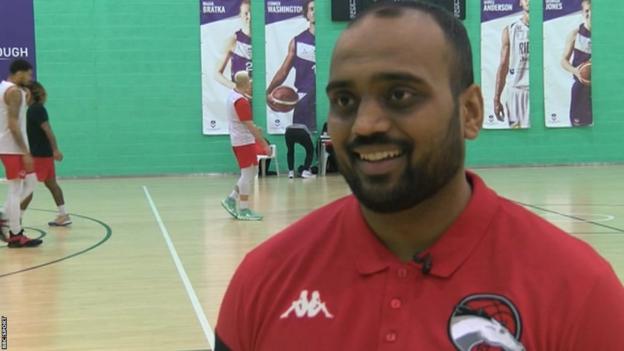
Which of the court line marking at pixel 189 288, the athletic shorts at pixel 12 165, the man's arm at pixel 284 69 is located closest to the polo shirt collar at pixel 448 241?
the court line marking at pixel 189 288

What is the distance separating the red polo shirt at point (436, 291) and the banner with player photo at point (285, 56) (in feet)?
44.1

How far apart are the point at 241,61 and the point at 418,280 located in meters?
13.7

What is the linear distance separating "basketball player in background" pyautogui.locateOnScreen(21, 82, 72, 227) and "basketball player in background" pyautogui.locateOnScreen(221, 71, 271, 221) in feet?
6.23

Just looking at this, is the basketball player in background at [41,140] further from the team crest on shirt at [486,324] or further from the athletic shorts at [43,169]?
the team crest on shirt at [486,324]

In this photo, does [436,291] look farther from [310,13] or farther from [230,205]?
[310,13]

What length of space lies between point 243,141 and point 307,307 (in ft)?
25.2

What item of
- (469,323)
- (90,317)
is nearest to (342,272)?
(469,323)

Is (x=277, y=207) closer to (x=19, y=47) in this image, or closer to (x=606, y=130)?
(x=19, y=47)

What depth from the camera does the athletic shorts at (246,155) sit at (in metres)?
8.82

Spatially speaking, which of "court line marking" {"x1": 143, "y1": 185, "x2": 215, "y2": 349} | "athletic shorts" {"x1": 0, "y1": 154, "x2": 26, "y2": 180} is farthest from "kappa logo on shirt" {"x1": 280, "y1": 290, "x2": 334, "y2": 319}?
"athletic shorts" {"x1": 0, "y1": 154, "x2": 26, "y2": 180}

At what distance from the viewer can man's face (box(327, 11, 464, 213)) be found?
3.99ft

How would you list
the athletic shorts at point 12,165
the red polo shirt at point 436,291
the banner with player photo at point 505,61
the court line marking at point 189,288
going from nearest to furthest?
the red polo shirt at point 436,291 → the court line marking at point 189,288 → the athletic shorts at point 12,165 → the banner with player photo at point 505,61

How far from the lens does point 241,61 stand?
1462 centimetres

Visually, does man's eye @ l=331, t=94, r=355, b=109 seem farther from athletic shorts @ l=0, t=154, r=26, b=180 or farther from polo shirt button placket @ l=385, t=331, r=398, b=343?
athletic shorts @ l=0, t=154, r=26, b=180
